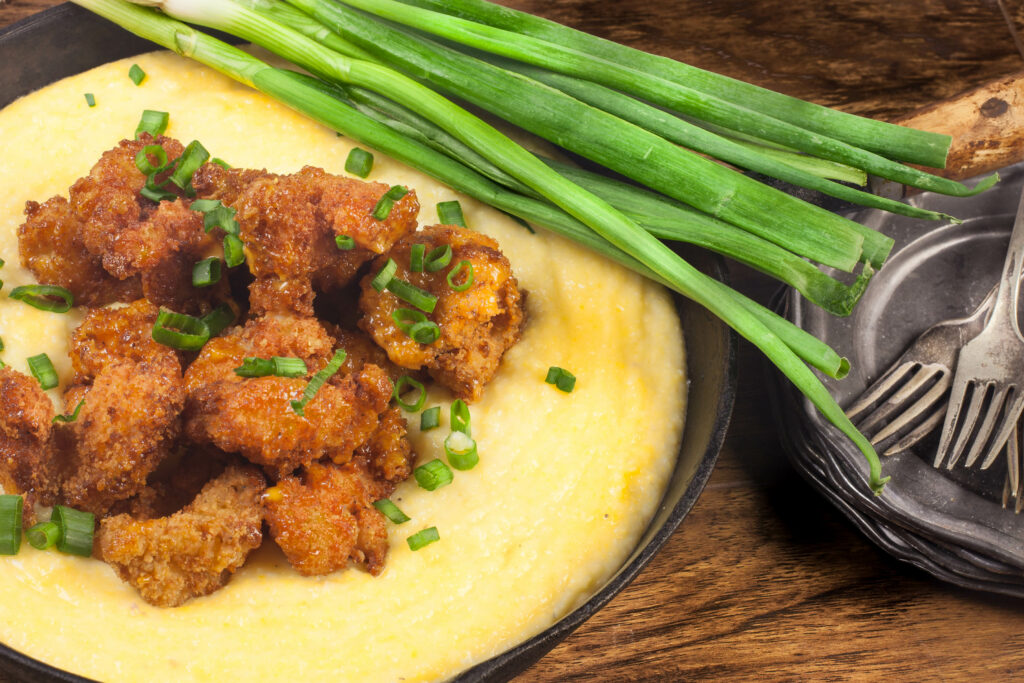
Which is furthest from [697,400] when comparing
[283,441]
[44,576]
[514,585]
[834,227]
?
[44,576]

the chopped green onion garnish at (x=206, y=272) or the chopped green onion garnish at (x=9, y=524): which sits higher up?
the chopped green onion garnish at (x=206, y=272)

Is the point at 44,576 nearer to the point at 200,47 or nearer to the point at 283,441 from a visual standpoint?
the point at 283,441

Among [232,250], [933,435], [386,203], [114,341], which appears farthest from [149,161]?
[933,435]

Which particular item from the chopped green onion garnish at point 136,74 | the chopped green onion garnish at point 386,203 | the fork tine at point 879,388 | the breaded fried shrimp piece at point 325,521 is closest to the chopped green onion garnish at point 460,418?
the breaded fried shrimp piece at point 325,521

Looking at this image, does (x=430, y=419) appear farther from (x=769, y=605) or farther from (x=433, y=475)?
(x=769, y=605)

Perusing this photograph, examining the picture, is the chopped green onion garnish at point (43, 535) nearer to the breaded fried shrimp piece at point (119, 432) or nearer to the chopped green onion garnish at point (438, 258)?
the breaded fried shrimp piece at point (119, 432)

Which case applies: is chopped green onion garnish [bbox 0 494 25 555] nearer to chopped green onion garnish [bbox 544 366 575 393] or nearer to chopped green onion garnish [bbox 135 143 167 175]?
chopped green onion garnish [bbox 135 143 167 175]

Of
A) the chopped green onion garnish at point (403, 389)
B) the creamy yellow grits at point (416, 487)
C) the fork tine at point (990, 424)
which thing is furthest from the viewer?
the fork tine at point (990, 424)
